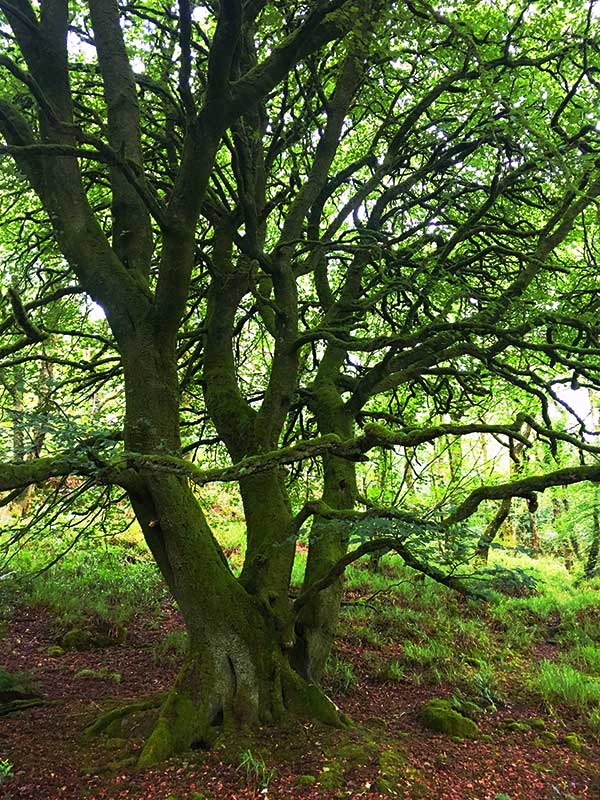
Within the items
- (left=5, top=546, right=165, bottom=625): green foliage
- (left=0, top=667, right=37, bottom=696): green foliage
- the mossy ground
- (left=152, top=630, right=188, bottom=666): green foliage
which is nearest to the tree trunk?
the mossy ground

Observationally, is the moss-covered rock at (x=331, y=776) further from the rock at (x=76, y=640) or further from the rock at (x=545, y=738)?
the rock at (x=76, y=640)

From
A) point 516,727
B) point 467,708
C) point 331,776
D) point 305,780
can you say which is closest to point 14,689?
point 305,780

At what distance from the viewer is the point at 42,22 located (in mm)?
3994

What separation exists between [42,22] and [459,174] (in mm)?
4953

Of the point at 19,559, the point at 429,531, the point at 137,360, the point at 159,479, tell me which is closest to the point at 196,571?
the point at 159,479

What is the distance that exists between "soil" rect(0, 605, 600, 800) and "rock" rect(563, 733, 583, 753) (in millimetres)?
73

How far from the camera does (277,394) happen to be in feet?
17.1

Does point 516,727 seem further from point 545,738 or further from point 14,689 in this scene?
point 14,689

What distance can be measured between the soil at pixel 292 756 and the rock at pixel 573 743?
0.07 metres

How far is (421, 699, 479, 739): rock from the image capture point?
5223 mm

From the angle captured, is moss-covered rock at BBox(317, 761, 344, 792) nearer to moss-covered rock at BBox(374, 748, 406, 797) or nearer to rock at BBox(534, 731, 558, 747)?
moss-covered rock at BBox(374, 748, 406, 797)

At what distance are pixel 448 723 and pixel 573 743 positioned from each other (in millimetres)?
1353

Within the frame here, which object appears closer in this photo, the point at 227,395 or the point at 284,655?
the point at 284,655

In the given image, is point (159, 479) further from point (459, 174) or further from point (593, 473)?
point (459, 174)
